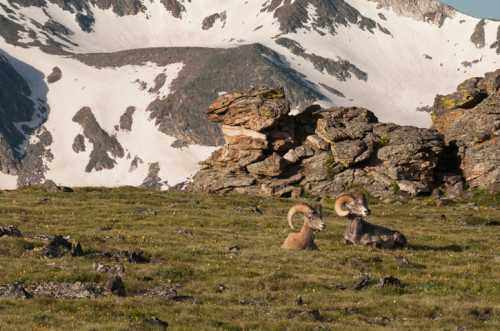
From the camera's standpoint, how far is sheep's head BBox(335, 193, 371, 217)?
128 ft

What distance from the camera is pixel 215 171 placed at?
79.4m

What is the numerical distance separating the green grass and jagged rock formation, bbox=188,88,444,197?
61.0ft

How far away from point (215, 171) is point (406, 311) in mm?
54153

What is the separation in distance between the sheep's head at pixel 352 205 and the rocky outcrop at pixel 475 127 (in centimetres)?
3408

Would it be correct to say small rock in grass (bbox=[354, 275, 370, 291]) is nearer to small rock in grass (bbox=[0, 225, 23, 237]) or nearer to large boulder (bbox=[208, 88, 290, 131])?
small rock in grass (bbox=[0, 225, 23, 237])

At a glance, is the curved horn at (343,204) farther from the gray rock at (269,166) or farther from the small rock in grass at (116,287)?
the gray rock at (269,166)

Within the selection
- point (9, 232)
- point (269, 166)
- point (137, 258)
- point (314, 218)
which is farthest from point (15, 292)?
point (269, 166)

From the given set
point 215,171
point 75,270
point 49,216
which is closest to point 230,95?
point 215,171

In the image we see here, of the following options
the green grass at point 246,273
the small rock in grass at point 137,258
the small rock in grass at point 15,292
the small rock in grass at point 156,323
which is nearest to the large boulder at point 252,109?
the green grass at point 246,273

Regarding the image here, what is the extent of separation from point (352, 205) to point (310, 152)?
38.2 metres

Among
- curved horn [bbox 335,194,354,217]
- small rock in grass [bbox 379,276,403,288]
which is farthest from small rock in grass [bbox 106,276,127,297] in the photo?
curved horn [bbox 335,194,354,217]

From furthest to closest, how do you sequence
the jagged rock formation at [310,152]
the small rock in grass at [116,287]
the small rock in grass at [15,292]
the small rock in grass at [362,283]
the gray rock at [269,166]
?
the gray rock at [269,166], the jagged rock formation at [310,152], the small rock in grass at [362,283], the small rock in grass at [116,287], the small rock in grass at [15,292]

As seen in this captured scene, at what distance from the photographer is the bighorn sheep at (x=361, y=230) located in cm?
3897

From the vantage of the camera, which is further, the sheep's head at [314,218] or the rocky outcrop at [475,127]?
the rocky outcrop at [475,127]
